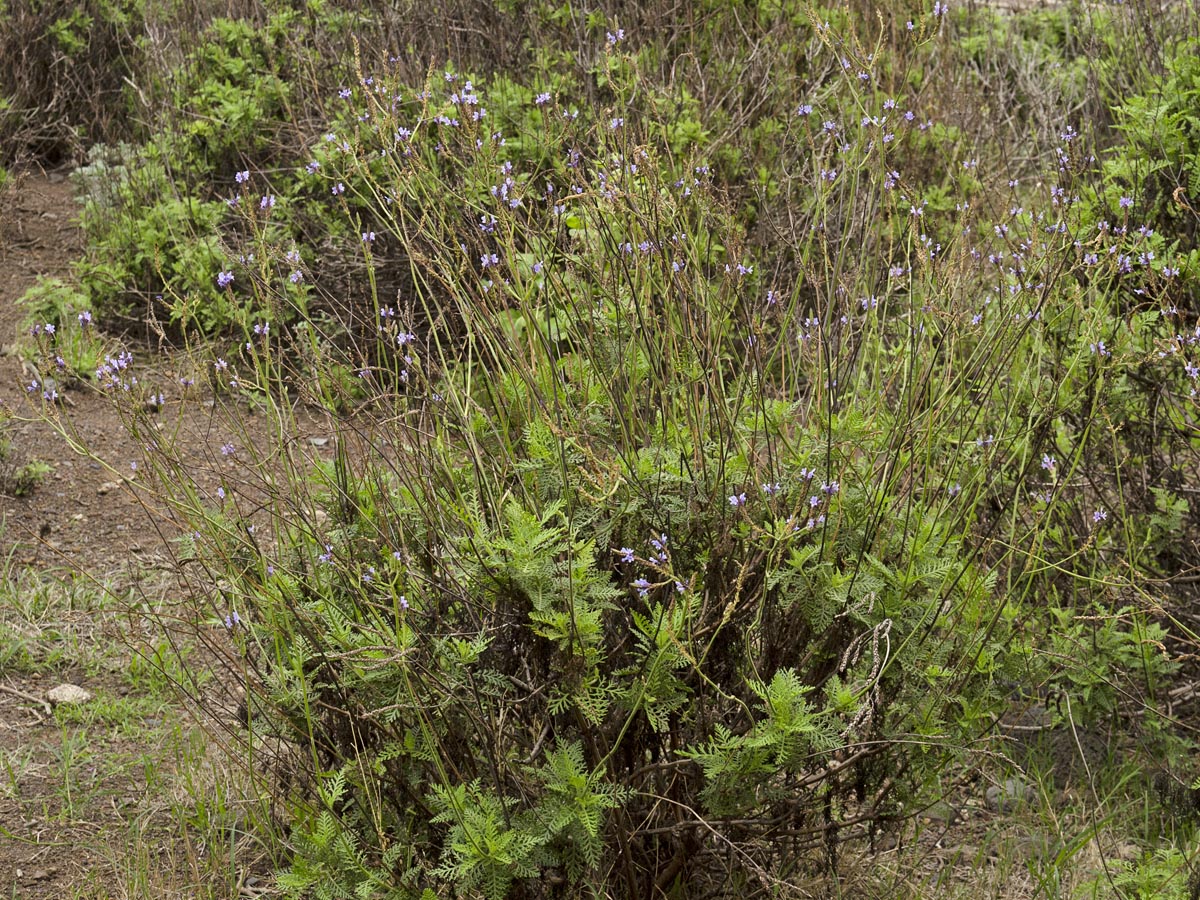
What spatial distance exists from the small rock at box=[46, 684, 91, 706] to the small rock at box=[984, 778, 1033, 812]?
2401 mm

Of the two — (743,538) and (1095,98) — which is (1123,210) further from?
(1095,98)

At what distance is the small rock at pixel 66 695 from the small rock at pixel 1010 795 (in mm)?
2401

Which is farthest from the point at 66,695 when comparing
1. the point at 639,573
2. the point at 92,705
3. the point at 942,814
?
the point at 942,814

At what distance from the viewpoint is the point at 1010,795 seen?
11.0 ft

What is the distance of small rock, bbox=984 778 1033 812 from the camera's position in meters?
3.35

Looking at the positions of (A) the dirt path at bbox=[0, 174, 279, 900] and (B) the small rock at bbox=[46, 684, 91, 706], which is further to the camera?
(B) the small rock at bbox=[46, 684, 91, 706]

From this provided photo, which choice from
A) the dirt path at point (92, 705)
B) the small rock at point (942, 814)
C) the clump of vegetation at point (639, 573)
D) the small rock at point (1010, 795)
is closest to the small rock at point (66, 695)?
the dirt path at point (92, 705)

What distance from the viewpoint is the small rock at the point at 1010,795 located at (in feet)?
11.0

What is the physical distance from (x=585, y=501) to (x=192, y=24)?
16.6 ft

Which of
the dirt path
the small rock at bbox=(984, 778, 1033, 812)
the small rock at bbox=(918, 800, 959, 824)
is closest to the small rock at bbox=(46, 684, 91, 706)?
the dirt path

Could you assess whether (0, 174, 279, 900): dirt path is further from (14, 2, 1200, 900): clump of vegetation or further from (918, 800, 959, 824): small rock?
(918, 800, 959, 824): small rock

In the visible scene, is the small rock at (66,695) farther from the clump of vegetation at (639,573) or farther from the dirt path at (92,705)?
the clump of vegetation at (639,573)

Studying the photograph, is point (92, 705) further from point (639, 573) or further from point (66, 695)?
point (639, 573)

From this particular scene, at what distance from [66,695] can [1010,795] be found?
8.17 ft
